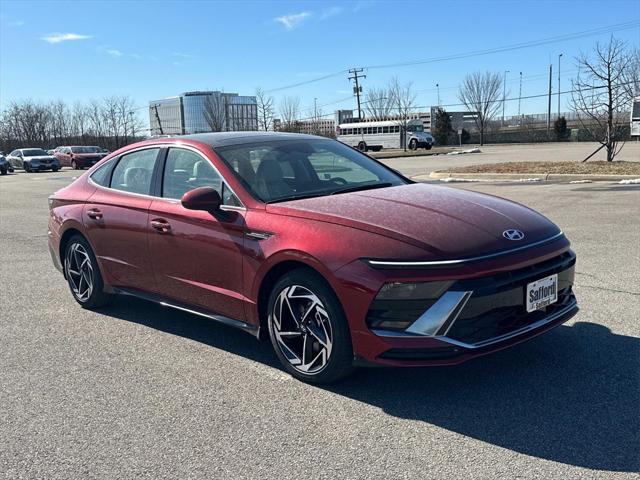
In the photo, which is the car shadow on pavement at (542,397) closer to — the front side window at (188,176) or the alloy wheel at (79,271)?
the front side window at (188,176)

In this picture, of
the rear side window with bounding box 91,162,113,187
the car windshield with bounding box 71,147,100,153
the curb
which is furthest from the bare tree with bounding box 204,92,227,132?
the rear side window with bounding box 91,162,113,187

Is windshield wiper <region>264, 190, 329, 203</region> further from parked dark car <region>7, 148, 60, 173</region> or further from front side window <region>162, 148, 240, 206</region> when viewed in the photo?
parked dark car <region>7, 148, 60, 173</region>

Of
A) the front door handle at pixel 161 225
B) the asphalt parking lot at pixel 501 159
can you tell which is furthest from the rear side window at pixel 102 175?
the asphalt parking lot at pixel 501 159

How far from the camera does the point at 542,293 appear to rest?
3.74 meters

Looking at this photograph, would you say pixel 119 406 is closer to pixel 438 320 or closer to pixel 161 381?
pixel 161 381

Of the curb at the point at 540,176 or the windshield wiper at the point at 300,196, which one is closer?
the windshield wiper at the point at 300,196

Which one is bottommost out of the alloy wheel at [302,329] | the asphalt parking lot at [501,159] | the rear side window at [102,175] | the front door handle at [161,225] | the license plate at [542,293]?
the asphalt parking lot at [501,159]

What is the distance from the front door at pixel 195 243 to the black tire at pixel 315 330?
0.37 meters

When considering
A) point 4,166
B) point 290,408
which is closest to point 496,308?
point 290,408

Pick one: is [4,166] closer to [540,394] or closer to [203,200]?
[203,200]

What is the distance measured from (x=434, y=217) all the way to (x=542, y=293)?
0.79 meters

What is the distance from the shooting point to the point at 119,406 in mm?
3781

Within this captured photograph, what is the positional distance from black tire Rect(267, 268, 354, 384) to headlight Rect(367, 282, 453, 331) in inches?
9.7

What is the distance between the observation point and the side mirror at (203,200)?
424 centimetres
